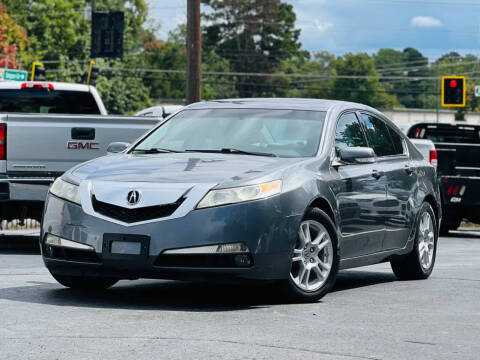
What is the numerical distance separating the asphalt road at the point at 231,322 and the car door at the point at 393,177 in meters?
0.49

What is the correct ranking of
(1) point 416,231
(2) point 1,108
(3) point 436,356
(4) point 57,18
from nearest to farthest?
(3) point 436,356, (1) point 416,231, (2) point 1,108, (4) point 57,18

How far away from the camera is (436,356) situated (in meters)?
6.34

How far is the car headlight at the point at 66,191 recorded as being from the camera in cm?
813

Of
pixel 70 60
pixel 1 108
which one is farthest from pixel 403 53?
pixel 1 108

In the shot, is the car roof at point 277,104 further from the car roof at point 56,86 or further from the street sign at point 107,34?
the street sign at point 107,34

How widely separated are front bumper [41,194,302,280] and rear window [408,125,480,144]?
564 inches

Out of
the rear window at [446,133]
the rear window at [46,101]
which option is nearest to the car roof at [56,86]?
the rear window at [46,101]

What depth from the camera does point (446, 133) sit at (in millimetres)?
22422

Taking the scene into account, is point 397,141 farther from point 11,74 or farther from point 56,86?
point 11,74

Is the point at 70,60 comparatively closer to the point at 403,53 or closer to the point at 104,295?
the point at 104,295

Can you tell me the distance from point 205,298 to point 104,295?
756mm

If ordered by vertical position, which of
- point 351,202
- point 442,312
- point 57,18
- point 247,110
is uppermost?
point 57,18

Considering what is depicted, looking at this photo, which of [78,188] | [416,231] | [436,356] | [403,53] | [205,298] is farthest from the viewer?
[403,53]

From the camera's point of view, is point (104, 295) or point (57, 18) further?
point (57, 18)
